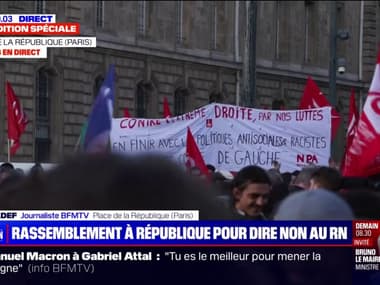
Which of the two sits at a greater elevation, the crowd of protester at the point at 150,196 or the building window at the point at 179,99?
the building window at the point at 179,99

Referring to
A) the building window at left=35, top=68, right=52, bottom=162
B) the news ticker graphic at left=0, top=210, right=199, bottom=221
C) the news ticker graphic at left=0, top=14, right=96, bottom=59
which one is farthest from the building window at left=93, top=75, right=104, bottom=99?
the news ticker graphic at left=0, top=210, right=199, bottom=221

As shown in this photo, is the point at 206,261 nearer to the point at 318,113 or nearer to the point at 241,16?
the point at 318,113

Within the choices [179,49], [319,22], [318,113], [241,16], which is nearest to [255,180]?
[318,113]

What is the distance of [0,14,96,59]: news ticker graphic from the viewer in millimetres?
4871

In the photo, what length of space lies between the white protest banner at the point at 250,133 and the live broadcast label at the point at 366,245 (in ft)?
29.1

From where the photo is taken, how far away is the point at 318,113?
49.8ft

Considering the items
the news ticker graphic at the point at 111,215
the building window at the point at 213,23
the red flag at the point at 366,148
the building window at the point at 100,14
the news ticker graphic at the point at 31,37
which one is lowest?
the news ticker graphic at the point at 111,215

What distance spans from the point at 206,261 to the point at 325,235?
37 cm

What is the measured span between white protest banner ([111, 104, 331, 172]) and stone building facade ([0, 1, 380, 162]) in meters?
11.9

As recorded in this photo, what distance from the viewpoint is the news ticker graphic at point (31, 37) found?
4871 millimetres

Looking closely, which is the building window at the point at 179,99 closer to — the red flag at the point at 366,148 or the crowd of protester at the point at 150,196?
the red flag at the point at 366,148

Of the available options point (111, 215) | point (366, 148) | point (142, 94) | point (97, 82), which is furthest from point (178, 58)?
point (111, 215)

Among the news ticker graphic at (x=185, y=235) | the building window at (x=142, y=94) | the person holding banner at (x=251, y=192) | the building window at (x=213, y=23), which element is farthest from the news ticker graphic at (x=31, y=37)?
the building window at (x=213, y=23)

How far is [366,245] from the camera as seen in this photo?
4.00 metres
